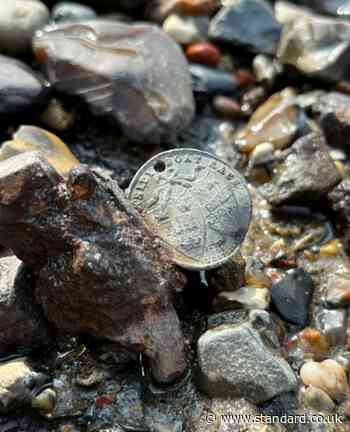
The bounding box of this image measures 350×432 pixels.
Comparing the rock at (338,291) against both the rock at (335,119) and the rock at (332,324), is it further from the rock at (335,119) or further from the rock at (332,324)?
the rock at (335,119)

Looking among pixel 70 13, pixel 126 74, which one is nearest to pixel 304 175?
pixel 126 74

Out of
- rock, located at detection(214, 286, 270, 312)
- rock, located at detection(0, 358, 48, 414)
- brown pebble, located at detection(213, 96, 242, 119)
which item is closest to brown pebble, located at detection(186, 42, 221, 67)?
brown pebble, located at detection(213, 96, 242, 119)

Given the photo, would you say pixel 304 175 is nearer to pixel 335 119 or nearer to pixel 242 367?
pixel 335 119

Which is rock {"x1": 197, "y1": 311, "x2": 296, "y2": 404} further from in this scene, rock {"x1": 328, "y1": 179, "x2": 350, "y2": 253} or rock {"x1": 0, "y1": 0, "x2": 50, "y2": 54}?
rock {"x1": 0, "y1": 0, "x2": 50, "y2": 54}

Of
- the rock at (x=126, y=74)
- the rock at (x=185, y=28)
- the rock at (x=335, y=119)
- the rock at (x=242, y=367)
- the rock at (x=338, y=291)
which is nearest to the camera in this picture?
the rock at (x=242, y=367)

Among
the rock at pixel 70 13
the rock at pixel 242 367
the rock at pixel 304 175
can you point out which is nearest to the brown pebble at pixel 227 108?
the rock at pixel 304 175
